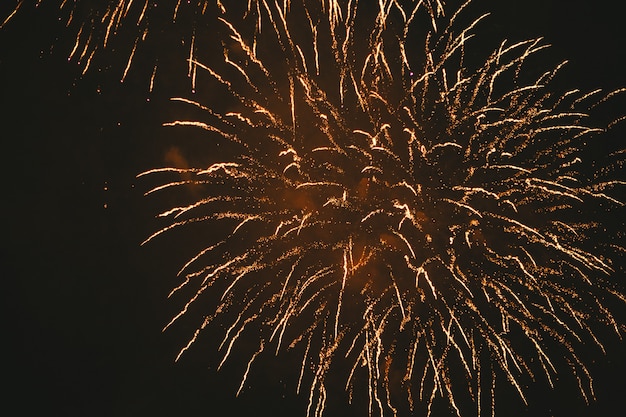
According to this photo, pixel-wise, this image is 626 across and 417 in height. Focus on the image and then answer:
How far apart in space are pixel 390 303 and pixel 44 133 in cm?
202

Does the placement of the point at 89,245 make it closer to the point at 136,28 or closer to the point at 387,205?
the point at 136,28

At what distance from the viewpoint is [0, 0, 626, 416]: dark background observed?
2.72 metres

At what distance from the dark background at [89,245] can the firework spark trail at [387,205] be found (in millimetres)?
164

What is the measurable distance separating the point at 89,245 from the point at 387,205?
5.17 feet

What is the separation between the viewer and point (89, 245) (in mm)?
2740

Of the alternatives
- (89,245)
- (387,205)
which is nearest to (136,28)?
(89,245)

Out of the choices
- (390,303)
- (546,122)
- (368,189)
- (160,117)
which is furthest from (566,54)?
(160,117)

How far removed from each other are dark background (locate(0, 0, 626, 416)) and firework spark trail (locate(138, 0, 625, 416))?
164 millimetres

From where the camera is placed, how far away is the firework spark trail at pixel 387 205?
102 inches

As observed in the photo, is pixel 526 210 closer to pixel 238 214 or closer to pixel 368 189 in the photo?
pixel 368 189

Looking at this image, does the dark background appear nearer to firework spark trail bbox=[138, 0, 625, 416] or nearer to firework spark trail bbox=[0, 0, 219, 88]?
firework spark trail bbox=[0, 0, 219, 88]

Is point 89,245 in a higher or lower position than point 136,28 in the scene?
lower

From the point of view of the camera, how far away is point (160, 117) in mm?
2729

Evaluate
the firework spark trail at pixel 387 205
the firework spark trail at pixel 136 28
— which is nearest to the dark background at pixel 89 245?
the firework spark trail at pixel 136 28
